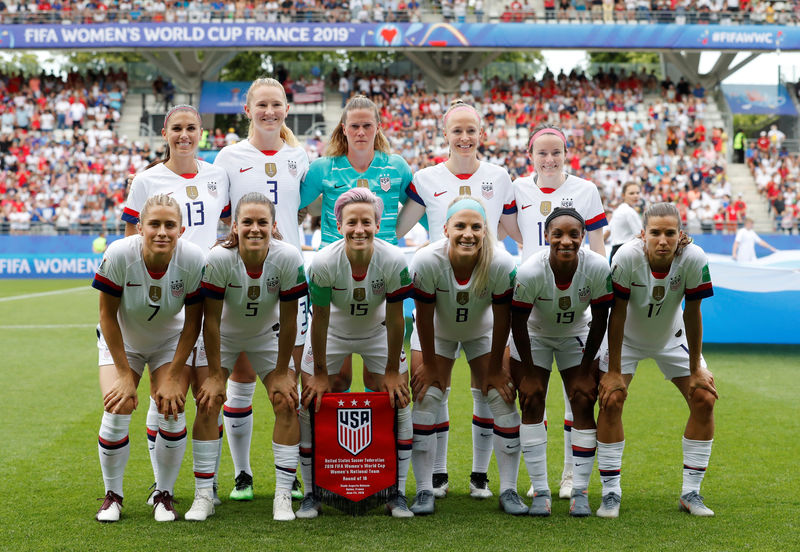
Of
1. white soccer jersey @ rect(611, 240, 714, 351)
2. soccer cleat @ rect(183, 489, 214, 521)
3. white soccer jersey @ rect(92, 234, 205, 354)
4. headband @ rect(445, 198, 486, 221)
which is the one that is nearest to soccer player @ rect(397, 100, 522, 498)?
headband @ rect(445, 198, 486, 221)

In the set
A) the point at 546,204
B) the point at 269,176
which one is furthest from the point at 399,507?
the point at 269,176

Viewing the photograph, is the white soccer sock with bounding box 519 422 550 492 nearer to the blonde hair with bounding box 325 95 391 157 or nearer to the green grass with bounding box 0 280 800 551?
the green grass with bounding box 0 280 800 551

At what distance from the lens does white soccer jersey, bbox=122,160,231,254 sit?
489 cm

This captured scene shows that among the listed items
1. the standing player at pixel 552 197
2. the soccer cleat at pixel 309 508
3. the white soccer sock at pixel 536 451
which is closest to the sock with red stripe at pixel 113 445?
the soccer cleat at pixel 309 508

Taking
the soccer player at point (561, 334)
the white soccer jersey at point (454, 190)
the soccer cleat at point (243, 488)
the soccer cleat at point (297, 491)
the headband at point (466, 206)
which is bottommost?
the soccer cleat at point (297, 491)

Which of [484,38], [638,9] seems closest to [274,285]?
[484,38]

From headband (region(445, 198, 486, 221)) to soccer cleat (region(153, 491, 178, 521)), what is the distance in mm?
2166

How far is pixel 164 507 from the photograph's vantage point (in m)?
4.50

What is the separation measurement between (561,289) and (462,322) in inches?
22.9

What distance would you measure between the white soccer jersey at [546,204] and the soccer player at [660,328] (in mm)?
572

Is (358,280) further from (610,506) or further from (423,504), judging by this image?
(610,506)

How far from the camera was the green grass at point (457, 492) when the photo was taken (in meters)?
4.13

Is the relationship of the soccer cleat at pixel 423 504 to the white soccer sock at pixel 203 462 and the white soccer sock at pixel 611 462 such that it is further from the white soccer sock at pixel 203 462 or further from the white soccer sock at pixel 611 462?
the white soccer sock at pixel 203 462

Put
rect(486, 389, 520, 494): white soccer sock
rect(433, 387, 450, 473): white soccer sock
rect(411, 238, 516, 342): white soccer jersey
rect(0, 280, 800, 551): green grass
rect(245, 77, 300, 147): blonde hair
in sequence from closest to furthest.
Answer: rect(0, 280, 800, 551): green grass, rect(411, 238, 516, 342): white soccer jersey, rect(486, 389, 520, 494): white soccer sock, rect(433, 387, 450, 473): white soccer sock, rect(245, 77, 300, 147): blonde hair
